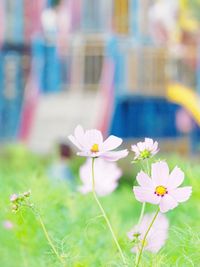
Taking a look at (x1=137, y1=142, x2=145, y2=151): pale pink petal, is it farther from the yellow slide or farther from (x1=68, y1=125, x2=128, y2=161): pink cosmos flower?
the yellow slide

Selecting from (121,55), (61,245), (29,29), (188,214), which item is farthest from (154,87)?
(61,245)

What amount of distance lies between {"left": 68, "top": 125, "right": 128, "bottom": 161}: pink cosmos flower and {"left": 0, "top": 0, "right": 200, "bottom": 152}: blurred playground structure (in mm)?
8158

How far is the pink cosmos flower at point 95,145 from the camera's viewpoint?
1.18 metres

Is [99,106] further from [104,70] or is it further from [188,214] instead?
[188,214]

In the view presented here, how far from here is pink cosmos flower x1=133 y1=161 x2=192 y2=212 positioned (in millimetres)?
1109

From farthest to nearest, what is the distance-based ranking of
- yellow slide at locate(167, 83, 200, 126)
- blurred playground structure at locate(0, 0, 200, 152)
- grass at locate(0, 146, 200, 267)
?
blurred playground structure at locate(0, 0, 200, 152) < yellow slide at locate(167, 83, 200, 126) < grass at locate(0, 146, 200, 267)

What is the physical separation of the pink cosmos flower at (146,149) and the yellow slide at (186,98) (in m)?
8.12

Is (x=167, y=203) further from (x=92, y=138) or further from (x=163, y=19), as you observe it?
(x=163, y=19)

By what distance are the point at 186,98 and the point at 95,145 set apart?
852cm

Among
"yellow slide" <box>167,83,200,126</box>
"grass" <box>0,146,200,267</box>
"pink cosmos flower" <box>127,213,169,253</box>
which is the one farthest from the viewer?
"yellow slide" <box>167,83,200,126</box>

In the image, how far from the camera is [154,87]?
10164 millimetres

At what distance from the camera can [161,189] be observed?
1126mm

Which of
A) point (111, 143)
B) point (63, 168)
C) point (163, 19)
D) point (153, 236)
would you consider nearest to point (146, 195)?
point (111, 143)

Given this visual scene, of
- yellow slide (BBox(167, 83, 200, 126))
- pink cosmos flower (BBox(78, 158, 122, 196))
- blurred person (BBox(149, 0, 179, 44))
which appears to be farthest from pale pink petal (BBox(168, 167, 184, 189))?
blurred person (BBox(149, 0, 179, 44))
